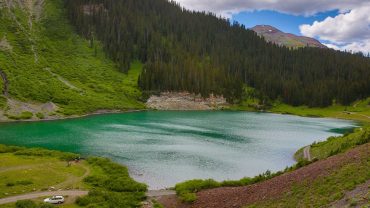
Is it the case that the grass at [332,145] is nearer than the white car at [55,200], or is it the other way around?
the white car at [55,200]

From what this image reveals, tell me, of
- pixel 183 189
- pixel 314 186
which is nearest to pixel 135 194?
pixel 183 189

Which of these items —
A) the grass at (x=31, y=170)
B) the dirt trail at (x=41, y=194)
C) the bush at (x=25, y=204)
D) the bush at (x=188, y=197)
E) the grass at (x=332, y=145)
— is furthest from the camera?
the grass at (x=332, y=145)

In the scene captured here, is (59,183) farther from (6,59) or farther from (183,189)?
(6,59)

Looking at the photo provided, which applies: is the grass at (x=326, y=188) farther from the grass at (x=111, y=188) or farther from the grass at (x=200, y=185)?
the grass at (x=111, y=188)

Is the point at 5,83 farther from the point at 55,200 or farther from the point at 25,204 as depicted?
the point at 25,204

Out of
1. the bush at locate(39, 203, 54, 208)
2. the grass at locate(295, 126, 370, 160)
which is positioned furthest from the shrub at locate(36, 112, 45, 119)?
the bush at locate(39, 203, 54, 208)

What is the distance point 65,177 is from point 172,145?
123 feet

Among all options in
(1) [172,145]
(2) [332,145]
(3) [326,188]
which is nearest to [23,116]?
(1) [172,145]

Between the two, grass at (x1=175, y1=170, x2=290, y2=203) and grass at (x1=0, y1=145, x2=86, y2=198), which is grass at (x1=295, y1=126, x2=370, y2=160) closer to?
grass at (x1=175, y1=170, x2=290, y2=203)

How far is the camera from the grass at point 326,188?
31.2m

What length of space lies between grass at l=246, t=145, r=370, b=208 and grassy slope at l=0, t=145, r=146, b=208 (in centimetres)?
1731

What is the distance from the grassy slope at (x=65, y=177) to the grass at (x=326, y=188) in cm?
1731

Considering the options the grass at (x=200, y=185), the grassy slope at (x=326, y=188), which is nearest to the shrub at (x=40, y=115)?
the grass at (x=200, y=185)

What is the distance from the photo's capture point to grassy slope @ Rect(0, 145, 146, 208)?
43.2 metres
